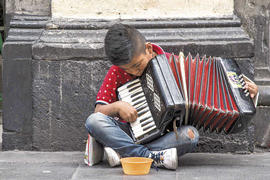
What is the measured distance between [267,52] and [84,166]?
198 cm

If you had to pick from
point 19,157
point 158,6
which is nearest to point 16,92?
point 19,157

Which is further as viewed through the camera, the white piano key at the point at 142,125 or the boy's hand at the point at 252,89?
the boy's hand at the point at 252,89

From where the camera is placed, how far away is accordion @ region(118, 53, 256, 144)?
3332 mm

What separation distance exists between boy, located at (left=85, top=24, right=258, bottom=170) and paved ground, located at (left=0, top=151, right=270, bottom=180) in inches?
4.8

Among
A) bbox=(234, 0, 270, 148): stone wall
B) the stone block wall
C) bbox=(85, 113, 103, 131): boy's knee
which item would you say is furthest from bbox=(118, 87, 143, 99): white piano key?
bbox=(234, 0, 270, 148): stone wall

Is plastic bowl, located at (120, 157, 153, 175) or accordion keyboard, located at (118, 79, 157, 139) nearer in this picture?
plastic bowl, located at (120, 157, 153, 175)

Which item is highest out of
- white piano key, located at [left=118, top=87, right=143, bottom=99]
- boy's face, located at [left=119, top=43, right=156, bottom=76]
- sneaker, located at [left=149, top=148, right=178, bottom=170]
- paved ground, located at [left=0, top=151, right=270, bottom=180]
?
boy's face, located at [left=119, top=43, right=156, bottom=76]

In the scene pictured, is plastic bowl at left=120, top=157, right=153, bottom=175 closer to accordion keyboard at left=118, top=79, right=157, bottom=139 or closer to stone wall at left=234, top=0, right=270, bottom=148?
accordion keyboard at left=118, top=79, right=157, bottom=139

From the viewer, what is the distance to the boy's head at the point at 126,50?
11.0 ft

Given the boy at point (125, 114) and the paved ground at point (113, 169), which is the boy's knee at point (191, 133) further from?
the paved ground at point (113, 169)

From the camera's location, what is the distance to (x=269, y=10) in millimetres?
4637

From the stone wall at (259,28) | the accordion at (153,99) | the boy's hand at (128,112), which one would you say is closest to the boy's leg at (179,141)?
the accordion at (153,99)

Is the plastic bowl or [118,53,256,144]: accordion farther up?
[118,53,256,144]: accordion

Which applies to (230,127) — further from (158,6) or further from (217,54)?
(158,6)
